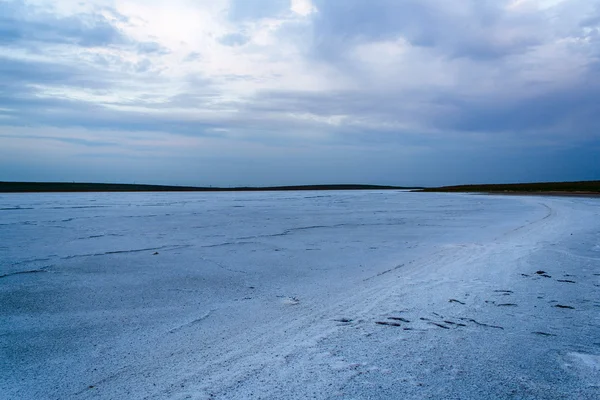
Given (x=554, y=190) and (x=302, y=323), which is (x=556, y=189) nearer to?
(x=554, y=190)

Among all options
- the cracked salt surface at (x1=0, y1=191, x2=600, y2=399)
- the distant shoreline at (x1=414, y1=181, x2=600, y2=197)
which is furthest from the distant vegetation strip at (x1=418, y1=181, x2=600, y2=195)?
the cracked salt surface at (x1=0, y1=191, x2=600, y2=399)

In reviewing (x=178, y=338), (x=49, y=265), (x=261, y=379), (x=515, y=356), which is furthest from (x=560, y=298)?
(x=49, y=265)

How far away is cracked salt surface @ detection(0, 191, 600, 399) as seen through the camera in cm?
290

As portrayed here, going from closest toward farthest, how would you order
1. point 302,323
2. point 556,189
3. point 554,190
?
point 302,323
point 554,190
point 556,189

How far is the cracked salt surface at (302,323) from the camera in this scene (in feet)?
9.52

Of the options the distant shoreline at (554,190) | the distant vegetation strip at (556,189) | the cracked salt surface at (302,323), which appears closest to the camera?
the cracked salt surface at (302,323)

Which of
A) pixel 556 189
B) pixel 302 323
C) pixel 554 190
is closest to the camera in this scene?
pixel 302 323

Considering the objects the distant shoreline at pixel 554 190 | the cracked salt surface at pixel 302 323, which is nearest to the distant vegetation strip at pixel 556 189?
the distant shoreline at pixel 554 190

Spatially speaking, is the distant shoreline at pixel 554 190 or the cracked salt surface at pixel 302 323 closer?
the cracked salt surface at pixel 302 323

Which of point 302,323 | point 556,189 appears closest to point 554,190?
point 556,189

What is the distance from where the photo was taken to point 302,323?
4086 millimetres

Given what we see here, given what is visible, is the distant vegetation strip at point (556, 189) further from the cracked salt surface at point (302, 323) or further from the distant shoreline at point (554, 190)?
the cracked salt surface at point (302, 323)

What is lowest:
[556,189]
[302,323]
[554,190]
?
[302,323]

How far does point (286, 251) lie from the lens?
846 cm
